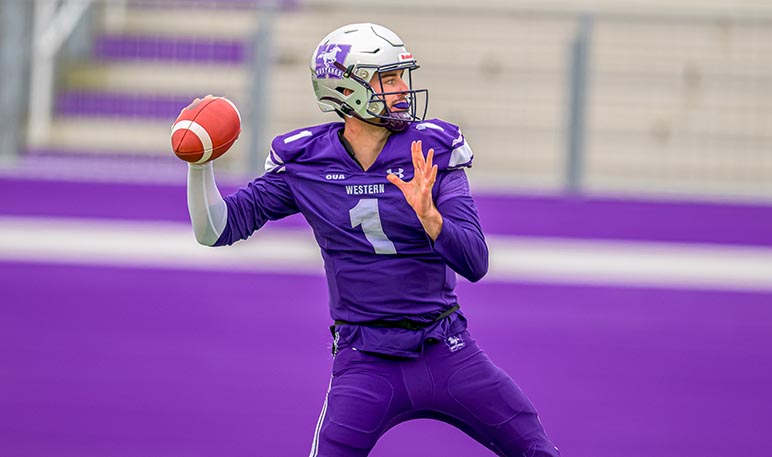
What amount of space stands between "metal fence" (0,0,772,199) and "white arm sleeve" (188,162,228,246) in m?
2.17

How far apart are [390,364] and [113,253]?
248 centimetres

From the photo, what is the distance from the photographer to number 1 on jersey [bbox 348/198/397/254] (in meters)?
3.37

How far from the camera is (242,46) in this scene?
5617 millimetres

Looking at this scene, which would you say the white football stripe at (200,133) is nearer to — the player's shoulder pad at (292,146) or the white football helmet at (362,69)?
the player's shoulder pad at (292,146)

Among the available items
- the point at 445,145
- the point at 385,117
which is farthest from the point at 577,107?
the point at 385,117

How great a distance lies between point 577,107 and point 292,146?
2.37m

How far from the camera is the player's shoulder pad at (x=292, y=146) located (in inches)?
137

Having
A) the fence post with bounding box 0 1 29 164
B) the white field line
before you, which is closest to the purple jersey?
the white field line

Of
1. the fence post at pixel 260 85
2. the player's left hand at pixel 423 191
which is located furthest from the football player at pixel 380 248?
the fence post at pixel 260 85

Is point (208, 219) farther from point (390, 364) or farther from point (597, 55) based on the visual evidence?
point (597, 55)

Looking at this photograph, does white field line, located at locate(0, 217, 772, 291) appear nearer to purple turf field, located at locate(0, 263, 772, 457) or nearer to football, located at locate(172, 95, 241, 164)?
purple turf field, located at locate(0, 263, 772, 457)

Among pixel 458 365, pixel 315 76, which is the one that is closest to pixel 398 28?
pixel 315 76

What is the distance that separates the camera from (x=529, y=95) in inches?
218

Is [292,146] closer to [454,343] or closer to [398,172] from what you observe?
[398,172]
